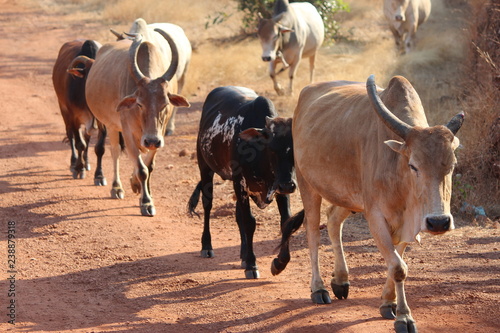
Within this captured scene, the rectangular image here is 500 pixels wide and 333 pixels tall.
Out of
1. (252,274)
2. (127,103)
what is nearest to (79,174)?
(127,103)

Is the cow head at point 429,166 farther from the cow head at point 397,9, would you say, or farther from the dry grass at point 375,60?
the cow head at point 397,9

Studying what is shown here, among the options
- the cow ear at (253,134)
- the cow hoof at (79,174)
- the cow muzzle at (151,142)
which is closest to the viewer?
the cow ear at (253,134)

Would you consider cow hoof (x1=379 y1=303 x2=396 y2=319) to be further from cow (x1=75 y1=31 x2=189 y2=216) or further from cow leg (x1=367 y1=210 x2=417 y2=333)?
cow (x1=75 y1=31 x2=189 y2=216)

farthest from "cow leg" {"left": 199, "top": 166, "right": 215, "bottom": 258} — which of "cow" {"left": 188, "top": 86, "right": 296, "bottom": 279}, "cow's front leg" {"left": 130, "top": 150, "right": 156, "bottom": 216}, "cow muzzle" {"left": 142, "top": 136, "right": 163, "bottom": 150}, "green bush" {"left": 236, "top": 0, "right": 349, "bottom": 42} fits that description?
"green bush" {"left": 236, "top": 0, "right": 349, "bottom": 42}

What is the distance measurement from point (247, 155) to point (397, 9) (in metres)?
12.3

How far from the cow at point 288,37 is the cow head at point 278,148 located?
796 centimetres

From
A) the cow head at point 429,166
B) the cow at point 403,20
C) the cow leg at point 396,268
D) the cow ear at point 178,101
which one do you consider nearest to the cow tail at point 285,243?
the cow leg at point 396,268

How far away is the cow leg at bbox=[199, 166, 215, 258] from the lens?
7164mm

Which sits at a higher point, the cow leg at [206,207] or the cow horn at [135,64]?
the cow horn at [135,64]

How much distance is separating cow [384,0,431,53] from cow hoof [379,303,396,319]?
12.9 m

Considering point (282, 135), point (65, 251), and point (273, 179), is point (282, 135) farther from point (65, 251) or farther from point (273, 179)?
point (65, 251)

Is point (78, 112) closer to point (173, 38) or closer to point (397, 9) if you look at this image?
point (173, 38)

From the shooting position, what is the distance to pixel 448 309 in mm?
5449

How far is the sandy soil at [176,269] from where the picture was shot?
539 cm
